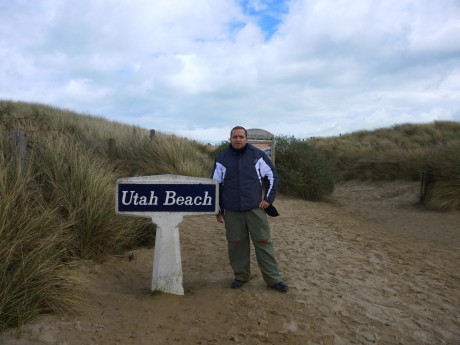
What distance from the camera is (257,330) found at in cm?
386

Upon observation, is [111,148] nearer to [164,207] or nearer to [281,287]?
[164,207]

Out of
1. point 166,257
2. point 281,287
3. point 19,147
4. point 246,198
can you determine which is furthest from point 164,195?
point 19,147

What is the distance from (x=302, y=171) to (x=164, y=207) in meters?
8.90

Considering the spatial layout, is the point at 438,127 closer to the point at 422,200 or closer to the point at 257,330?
the point at 422,200

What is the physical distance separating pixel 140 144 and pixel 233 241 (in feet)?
25.8

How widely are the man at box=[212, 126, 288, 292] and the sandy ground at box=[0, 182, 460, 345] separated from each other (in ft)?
0.97

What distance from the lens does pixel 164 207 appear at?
4504 millimetres

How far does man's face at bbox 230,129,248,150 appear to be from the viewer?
466cm

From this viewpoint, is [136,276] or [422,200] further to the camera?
[422,200]

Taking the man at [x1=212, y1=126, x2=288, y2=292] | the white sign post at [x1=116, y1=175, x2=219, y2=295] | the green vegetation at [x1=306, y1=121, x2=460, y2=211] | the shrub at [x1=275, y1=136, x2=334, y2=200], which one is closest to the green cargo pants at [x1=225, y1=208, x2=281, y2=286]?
the man at [x1=212, y1=126, x2=288, y2=292]

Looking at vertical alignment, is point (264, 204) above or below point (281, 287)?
above

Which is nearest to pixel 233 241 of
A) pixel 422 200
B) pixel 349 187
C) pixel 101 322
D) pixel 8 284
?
pixel 101 322

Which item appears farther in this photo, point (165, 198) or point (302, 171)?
point (302, 171)

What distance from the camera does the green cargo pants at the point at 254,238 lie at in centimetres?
468
